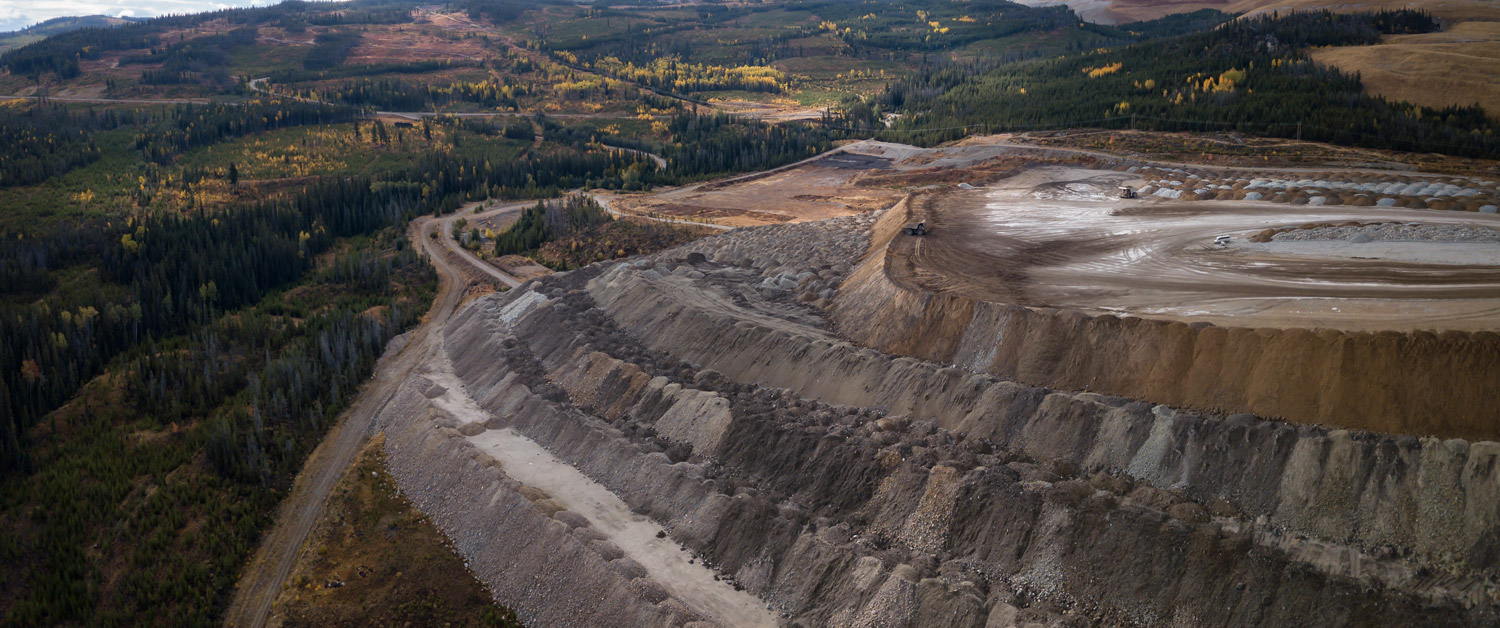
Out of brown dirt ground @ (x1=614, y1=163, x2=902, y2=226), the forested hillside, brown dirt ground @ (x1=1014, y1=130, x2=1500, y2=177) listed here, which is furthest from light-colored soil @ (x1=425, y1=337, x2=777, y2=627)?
the forested hillside

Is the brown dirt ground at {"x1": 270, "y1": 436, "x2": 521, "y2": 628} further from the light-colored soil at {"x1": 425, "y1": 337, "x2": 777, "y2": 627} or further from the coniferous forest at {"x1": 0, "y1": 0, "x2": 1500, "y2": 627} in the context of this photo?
the coniferous forest at {"x1": 0, "y1": 0, "x2": 1500, "y2": 627}

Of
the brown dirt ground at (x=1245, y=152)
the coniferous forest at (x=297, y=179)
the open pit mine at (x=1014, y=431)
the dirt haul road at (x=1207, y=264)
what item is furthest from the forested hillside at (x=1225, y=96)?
the dirt haul road at (x=1207, y=264)

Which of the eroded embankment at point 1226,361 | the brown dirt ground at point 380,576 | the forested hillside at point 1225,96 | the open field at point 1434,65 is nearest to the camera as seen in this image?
the eroded embankment at point 1226,361

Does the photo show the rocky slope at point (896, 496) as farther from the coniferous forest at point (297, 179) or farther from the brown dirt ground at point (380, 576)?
the coniferous forest at point (297, 179)

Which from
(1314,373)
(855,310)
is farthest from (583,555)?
(1314,373)

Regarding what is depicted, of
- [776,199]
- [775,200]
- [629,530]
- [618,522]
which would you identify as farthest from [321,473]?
[776,199]
